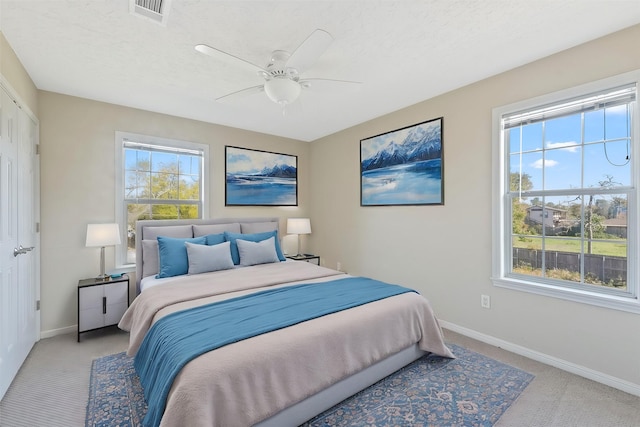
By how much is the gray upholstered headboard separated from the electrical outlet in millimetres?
2876

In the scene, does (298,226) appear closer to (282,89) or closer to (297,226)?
(297,226)

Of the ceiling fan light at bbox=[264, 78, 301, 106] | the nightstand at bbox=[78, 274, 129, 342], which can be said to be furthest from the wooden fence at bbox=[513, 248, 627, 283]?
the nightstand at bbox=[78, 274, 129, 342]

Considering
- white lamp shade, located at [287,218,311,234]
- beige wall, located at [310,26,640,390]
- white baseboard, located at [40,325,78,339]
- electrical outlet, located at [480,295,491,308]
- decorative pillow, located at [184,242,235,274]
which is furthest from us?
white lamp shade, located at [287,218,311,234]

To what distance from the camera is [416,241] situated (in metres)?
3.51

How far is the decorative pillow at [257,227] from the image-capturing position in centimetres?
410

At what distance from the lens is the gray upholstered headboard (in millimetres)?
3271

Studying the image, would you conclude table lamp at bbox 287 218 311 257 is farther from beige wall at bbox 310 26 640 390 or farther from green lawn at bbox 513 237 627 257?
green lawn at bbox 513 237 627 257

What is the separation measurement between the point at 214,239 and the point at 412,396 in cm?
266

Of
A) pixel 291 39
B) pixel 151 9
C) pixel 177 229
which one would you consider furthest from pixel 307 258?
pixel 151 9

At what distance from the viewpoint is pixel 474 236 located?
2965mm

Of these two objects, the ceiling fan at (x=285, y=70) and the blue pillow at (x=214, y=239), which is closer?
the ceiling fan at (x=285, y=70)

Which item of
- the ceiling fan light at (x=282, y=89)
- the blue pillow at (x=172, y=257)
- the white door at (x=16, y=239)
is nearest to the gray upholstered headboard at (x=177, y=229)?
the blue pillow at (x=172, y=257)

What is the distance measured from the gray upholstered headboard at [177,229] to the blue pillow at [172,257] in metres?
0.18

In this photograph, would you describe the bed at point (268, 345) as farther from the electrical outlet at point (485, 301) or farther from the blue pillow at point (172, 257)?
the electrical outlet at point (485, 301)
